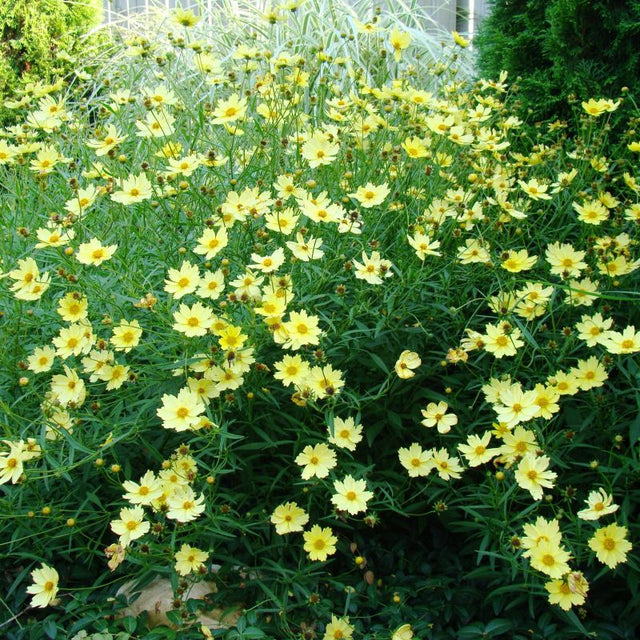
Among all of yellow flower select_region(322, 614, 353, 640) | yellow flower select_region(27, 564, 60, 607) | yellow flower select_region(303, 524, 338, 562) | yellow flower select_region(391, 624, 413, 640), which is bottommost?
yellow flower select_region(391, 624, 413, 640)

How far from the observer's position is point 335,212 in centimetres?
202

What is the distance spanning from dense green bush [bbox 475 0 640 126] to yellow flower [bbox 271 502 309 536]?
2.10 meters

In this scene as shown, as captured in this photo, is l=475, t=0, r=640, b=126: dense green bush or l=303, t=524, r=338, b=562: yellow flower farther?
l=475, t=0, r=640, b=126: dense green bush

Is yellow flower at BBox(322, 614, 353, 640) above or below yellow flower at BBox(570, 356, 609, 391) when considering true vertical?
below

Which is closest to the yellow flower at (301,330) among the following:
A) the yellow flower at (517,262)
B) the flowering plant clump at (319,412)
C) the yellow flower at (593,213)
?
the flowering plant clump at (319,412)

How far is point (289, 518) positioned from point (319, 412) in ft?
1.04

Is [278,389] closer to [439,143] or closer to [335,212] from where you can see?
[335,212]

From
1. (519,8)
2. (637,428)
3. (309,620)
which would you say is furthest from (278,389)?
(519,8)

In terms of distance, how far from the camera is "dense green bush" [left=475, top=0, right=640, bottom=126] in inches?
129

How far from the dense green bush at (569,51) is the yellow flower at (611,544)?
6.67 feet

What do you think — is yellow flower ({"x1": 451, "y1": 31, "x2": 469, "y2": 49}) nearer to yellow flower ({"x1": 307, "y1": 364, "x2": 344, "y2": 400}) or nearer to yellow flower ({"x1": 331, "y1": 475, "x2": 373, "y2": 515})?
yellow flower ({"x1": 307, "y1": 364, "x2": 344, "y2": 400})

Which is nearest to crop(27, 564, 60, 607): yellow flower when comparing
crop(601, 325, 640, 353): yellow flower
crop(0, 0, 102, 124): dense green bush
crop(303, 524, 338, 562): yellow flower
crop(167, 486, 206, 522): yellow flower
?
crop(167, 486, 206, 522): yellow flower

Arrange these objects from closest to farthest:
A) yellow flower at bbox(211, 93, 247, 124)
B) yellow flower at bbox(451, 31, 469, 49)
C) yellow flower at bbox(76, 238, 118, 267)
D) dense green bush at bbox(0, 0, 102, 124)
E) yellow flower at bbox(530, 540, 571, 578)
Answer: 1. yellow flower at bbox(530, 540, 571, 578)
2. yellow flower at bbox(76, 238, 118, 267)
3. yellow flower at bbox(211, 93, 247, 124)
4. yellow flower at bbox(451, 31, 469, 49)
5. dense green bush at bbox(0, 0, 102, 124)

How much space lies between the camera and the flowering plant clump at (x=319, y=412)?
1.80 m
